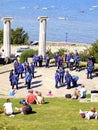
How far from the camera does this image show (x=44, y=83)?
1070 inches

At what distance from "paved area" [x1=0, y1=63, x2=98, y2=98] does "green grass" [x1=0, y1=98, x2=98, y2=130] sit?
4875 mm

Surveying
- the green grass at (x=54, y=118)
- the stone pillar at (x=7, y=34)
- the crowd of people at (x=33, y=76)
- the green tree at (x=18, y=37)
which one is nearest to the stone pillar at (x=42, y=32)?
the crowd of people at (x=33, y=76)

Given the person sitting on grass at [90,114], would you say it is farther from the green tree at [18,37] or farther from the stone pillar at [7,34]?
the green tree at [18,37]

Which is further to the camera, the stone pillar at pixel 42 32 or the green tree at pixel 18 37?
the green tree at pixel 18 37

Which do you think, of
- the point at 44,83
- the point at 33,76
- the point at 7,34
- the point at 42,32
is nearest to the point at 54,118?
the point at 44,83

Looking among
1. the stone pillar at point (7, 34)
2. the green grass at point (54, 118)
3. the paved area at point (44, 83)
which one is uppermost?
the stone pillar at point (7, 34)

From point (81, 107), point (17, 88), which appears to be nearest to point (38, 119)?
point (81, 107)

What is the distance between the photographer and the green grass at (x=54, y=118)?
50.4ft

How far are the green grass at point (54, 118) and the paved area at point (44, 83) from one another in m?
4.87

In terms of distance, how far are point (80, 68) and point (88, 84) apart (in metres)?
3.92

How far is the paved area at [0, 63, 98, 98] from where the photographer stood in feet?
82.0

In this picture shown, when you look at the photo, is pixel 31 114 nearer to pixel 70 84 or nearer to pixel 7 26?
pixel 70 84

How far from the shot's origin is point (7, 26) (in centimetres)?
3469

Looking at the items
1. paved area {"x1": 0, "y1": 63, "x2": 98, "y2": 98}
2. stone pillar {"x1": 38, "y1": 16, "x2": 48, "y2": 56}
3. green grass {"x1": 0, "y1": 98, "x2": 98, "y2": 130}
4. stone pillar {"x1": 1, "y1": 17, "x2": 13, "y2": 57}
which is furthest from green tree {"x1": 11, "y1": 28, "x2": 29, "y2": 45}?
green grass {"x1": 0, "y1": 98, "x2": 98, "y2": 130}
